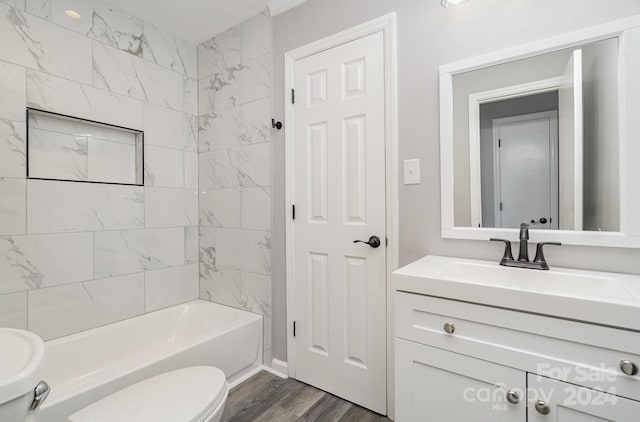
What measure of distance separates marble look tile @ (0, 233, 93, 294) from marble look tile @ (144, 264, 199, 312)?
422mm

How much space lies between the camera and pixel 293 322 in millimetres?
2047

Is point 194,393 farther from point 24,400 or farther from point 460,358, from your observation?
point 460,358

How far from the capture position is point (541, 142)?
1.34m

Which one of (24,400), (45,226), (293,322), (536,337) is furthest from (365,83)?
(45,226)

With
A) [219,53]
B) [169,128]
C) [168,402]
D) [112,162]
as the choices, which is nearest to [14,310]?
[112,162]

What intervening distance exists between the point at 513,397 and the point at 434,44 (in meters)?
1.55

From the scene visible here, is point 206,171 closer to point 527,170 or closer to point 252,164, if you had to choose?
point 252,164

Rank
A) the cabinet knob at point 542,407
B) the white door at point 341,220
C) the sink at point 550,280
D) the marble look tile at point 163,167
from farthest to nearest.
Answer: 1. the marble look tile at point 163,167
2. the white door at point 341,220
3. the sink at point 550,280
4. the cabinet knob at point 542,407

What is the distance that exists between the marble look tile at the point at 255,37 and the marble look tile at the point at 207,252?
55.3 inches

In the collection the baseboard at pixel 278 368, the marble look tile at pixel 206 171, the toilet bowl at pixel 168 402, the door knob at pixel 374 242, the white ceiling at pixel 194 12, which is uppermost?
the white ceiling at pixel 194 12

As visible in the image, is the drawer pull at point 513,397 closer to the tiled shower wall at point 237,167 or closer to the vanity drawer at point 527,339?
the vanity drawer at point 527,339

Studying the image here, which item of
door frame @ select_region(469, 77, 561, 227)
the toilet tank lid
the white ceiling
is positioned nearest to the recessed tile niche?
the white ceiling

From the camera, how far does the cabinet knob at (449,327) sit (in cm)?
107

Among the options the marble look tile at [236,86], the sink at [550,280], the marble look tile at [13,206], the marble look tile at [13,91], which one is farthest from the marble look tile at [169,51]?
the sink at [550,280]
